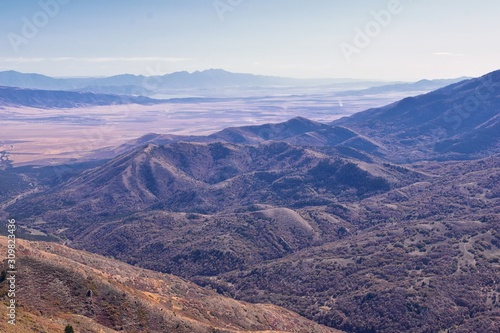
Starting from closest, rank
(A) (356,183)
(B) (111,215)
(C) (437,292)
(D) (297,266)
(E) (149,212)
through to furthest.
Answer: (C) (437,292), (D) (297,266), (E) (149,212), (B) (111,215), (A) (356,183)

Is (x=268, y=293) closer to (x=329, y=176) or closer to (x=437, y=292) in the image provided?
(x=437, y=292)

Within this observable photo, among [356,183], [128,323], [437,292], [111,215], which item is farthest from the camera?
[356,183]

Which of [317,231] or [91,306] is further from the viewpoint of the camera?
[317,231]

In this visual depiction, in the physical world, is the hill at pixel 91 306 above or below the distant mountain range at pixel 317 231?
above

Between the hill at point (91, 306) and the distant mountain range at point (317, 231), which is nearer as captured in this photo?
the hill at point (91, 306)

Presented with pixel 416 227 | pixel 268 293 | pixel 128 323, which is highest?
pixel 128 323

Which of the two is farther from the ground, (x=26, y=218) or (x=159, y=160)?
(x=159, y=160)

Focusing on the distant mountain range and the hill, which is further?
the distant mountain range

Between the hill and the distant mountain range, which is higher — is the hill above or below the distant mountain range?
above

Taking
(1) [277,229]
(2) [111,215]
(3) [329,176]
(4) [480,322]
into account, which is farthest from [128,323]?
(3) [329,176]

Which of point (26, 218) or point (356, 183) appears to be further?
point (356, 183)

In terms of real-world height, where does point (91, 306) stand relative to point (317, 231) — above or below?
above
